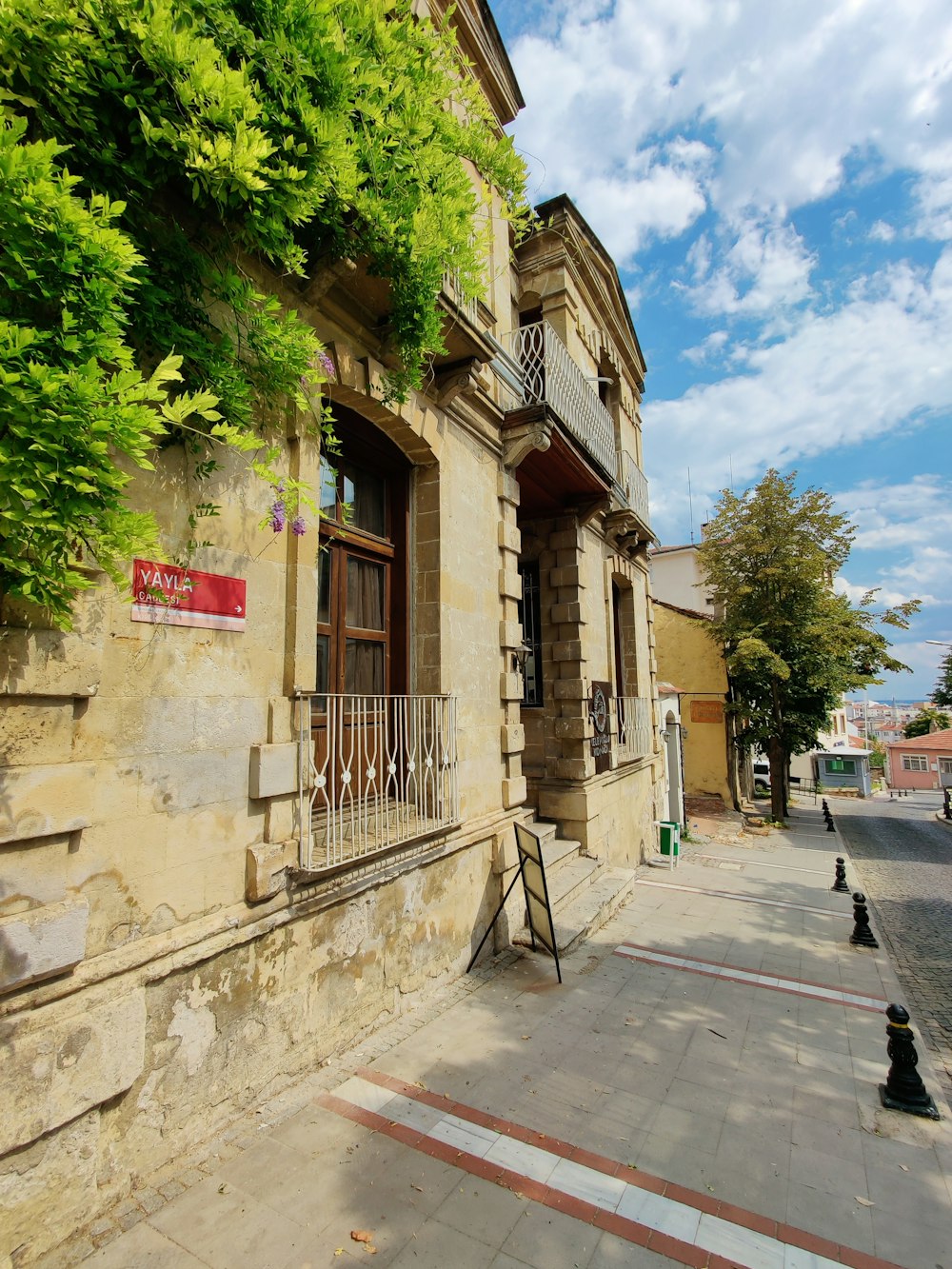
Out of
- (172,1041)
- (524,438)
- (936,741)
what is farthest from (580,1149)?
(936,741)

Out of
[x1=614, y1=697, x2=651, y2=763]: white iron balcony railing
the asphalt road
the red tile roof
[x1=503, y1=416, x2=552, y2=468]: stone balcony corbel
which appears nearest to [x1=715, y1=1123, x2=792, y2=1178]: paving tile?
the asphalt road

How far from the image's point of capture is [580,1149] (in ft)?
11.0

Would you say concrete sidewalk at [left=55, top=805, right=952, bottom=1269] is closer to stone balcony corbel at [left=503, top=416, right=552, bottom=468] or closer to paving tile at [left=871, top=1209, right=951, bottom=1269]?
paving tile at [left=871, top=1209, right=951, bottom=1269]

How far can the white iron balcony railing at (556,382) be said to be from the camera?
757cm

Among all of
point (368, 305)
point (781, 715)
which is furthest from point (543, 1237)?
point (781, 715)

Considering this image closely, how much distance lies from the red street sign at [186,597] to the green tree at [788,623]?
16.6m

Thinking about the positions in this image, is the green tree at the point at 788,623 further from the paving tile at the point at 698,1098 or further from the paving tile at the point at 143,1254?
the paving tile at the point at 143,1254

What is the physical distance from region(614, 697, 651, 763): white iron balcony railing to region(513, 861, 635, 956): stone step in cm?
257

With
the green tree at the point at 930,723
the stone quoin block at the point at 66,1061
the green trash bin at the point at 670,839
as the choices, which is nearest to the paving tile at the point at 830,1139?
the stone quoin block at the point at 66,1061

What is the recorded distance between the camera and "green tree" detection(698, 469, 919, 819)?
17797 mm

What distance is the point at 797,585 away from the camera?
18.0 metres

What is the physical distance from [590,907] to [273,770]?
4.95 metres

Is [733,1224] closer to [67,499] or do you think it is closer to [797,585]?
[67,499]

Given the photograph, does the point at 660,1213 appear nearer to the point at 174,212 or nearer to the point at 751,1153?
the point at 751,1153
